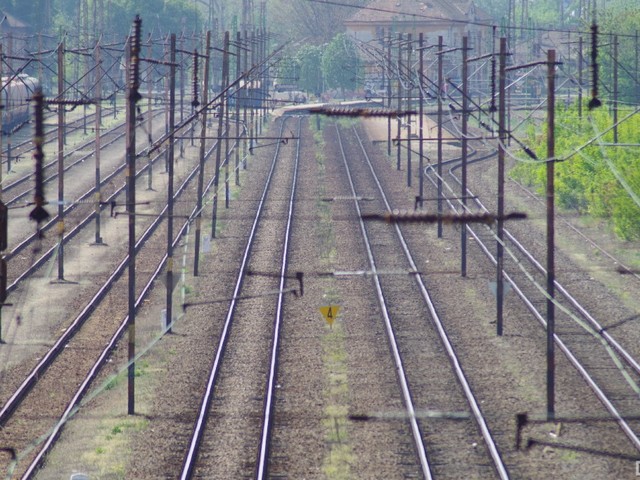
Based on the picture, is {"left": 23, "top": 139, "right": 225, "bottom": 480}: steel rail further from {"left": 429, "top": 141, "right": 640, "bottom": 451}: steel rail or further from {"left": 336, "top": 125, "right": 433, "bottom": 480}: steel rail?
{"left": 429, "top": 141, "right": 640, "bottom": 451}: steel rail

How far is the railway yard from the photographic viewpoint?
15320 millimetres

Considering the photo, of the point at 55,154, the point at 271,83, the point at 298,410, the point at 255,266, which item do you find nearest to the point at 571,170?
the point at 255,266

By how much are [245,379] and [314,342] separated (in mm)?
2667

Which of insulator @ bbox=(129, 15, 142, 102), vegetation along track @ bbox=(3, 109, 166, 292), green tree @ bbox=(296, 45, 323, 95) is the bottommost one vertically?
vegetation along track @ bbox=(3, 109, 166, 292)

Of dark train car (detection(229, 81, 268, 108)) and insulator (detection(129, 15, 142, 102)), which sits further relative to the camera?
dark train car (detection(229, 81, 268, 108))

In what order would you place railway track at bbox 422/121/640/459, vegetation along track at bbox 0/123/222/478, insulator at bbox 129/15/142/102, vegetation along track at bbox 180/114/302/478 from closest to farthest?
vegetation along track at bbox 180/114/302/478
insulator at bbox 129/15/142/102
vegetation along track at bbox 0/123/222/478
railway track at bbox 422/121/640/459

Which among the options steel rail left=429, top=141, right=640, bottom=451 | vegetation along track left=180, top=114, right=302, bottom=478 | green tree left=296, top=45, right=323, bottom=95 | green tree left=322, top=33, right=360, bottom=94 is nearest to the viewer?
vegetation along track left=180, top=114, right=302, bottom=478

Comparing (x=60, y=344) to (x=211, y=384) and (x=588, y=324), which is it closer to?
(x=211, y=384)

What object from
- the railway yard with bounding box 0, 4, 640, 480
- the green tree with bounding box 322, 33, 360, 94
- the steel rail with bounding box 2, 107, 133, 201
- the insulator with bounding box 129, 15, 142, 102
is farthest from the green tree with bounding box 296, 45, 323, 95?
the insulator with bounding box 129, 15, 142, 102

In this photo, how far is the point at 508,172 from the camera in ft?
158

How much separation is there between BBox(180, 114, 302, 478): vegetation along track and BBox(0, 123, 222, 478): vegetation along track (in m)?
2.03

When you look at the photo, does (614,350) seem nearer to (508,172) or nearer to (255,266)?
(255,266)

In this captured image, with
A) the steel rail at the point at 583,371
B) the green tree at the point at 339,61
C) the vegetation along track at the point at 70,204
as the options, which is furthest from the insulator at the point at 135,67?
the green tree at the point at 339,61

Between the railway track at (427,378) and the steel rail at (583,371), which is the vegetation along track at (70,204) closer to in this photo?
the railway track at (427,378)
